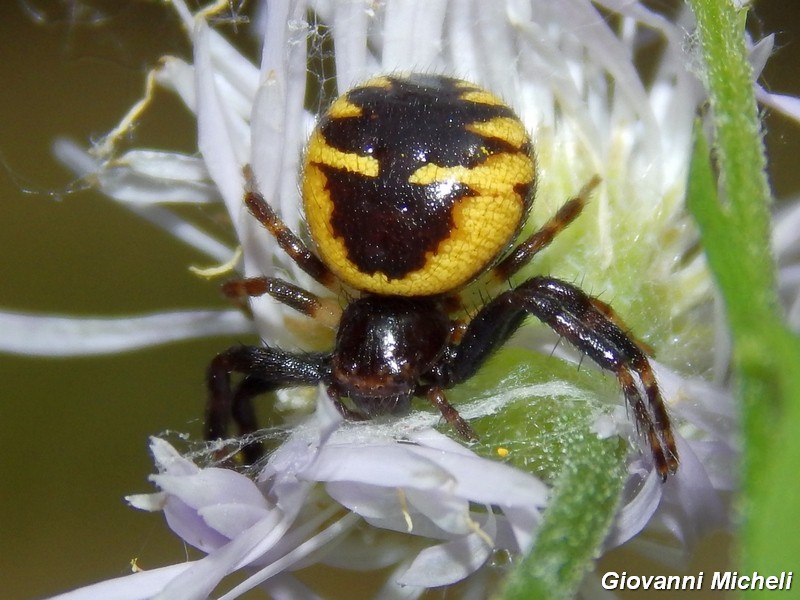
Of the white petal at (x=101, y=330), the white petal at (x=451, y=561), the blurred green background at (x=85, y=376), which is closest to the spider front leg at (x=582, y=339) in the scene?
the white petal at (x=451, y=561)

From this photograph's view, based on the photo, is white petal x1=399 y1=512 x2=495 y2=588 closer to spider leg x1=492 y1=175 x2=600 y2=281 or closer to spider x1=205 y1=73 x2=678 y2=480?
spider x1=205 y1=73 x2=678 y2=480

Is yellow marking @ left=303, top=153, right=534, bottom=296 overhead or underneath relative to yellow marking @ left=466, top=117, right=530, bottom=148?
underneath

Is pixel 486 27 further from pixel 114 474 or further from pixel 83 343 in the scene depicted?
pixel 114 474

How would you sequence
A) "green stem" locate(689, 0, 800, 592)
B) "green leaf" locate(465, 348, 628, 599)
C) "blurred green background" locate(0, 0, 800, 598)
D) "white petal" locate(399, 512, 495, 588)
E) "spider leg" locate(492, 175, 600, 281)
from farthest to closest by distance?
"blurred green background" locate(0, 0, 800, 598)
"spider leg" locate(492, 175, 600, 281)
"white petal" locate(399, 512, 495, 588)
"green leaf" locate(465, 348, 628, 599)
"green stem" locate(689, 0, 800, 592)

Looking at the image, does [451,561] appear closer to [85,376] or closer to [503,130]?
[503,130]

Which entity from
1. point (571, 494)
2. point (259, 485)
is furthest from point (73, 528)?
point (571, 494)

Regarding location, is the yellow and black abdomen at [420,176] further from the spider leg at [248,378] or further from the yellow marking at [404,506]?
the yellow marking at [404,506]

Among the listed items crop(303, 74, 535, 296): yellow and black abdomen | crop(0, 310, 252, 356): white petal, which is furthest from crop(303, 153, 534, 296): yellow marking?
crop(0, 310, 252, 356): white petal

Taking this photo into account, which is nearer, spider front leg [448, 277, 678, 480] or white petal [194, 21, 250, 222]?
spider front leg [448, 277, 678, 480]
